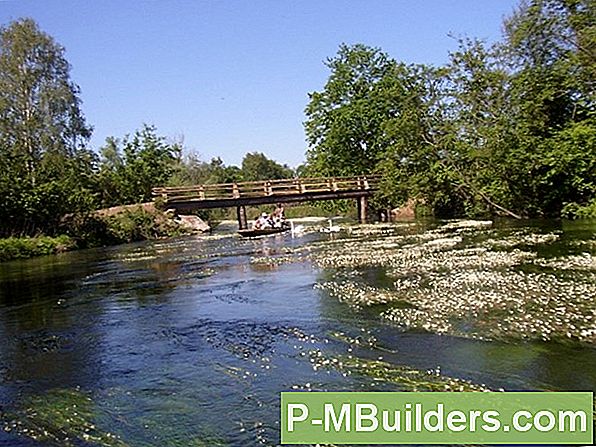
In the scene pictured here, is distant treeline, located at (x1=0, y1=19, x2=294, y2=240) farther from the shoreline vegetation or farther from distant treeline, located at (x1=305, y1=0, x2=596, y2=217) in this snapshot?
distant treeline, located at (x1=305, y1=0, x2=596, y2=217)

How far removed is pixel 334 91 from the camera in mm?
67375

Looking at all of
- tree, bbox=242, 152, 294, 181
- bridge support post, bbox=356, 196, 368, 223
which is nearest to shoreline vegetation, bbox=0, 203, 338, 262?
bridge support post, bbox=356, 196, 368, 223

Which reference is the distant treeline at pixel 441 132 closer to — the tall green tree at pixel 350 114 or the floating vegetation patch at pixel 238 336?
the tall green tree at pixel 350 114

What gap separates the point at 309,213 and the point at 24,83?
5020 centimetres

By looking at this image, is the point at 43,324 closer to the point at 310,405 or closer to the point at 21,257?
the point at 310,405

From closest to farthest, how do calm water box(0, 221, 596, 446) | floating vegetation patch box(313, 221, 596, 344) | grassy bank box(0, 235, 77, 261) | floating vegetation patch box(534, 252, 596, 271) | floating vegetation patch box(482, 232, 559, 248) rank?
calm water box(0, 221, 596, 446)
floating vegetation patch box(313, 221, 596, 344)
floating vegetation patch box(534, 252, 596, 271)
floating vegetation patch box(482, 232, 559, 248)
grassy bank box(0, 235, 77, 261)

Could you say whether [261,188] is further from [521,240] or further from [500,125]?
[521,240]

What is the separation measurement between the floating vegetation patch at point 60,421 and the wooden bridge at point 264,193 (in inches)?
1751

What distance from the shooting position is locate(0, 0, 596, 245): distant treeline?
41062 mm

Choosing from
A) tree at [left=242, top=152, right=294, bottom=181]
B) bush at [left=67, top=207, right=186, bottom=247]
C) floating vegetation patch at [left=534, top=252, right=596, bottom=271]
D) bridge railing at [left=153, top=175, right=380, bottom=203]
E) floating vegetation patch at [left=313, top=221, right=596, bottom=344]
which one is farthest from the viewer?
tree at [left=242, top=152, right=294, bottom=181]

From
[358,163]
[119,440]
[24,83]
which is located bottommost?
[119,440]

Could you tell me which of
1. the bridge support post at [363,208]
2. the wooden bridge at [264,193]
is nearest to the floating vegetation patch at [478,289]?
the wooden bridge at [264,193]

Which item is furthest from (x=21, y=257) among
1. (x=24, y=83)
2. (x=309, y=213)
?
(x=309, y=213)

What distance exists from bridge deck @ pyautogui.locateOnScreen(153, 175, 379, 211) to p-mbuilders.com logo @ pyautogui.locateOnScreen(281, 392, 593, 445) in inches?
1829
